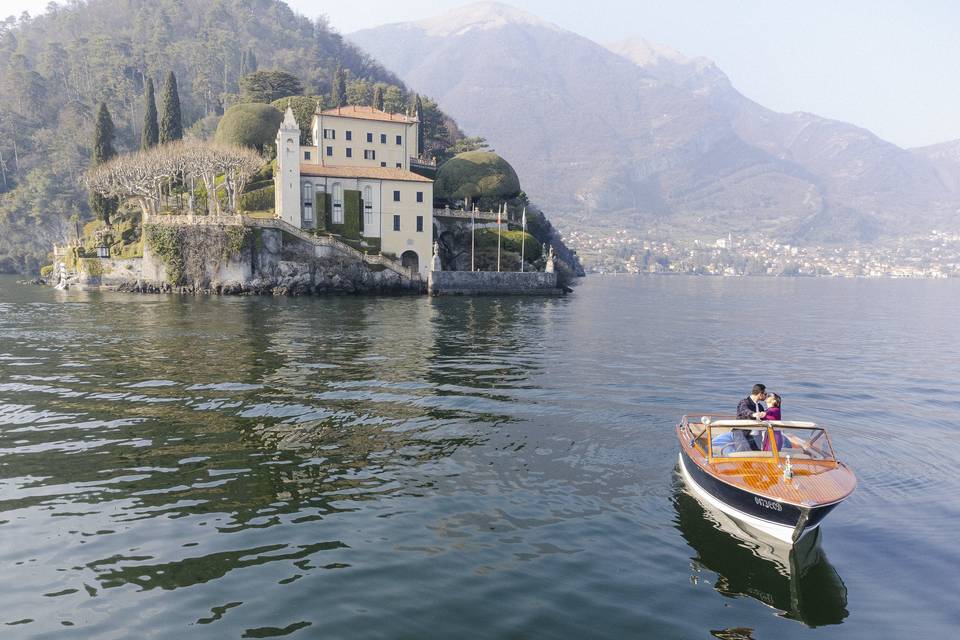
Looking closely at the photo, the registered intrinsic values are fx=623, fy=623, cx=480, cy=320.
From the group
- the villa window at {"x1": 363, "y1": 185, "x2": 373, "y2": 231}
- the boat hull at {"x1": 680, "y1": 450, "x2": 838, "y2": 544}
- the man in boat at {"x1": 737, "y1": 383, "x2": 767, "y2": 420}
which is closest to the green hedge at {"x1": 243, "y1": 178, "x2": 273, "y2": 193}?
the villa window at {"x1": 363, "y1": 185, "x2": 373, "y2": 231}

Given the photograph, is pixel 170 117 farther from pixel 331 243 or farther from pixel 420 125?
pixel 331 243

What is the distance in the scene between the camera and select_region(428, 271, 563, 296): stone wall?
7462 cm

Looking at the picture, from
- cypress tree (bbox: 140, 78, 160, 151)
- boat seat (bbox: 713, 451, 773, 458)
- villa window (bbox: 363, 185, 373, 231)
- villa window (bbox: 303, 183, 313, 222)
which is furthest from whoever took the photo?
cypress tree (bbox: 140, 78, 160, 151)

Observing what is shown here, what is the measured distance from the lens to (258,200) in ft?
262

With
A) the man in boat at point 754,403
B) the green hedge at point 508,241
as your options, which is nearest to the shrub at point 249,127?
the green hedge at point 508,241

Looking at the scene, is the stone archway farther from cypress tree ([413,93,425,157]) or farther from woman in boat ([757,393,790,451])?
woman in boat ([757,393,790,451])

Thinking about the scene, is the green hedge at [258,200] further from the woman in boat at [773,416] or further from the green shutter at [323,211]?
the woman in boat at [773,416]

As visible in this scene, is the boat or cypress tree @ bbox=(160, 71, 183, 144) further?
cypress tree @ bbox=(160, 71, 183, 144)

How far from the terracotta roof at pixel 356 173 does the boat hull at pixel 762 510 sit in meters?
67.8

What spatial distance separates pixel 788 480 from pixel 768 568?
194cm

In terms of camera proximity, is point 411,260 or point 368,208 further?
point 411,260

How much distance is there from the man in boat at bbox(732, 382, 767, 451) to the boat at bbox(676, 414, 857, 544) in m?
0.02

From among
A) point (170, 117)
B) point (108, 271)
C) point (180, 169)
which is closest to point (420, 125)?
point (170, 117)

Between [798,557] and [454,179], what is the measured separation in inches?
3354
